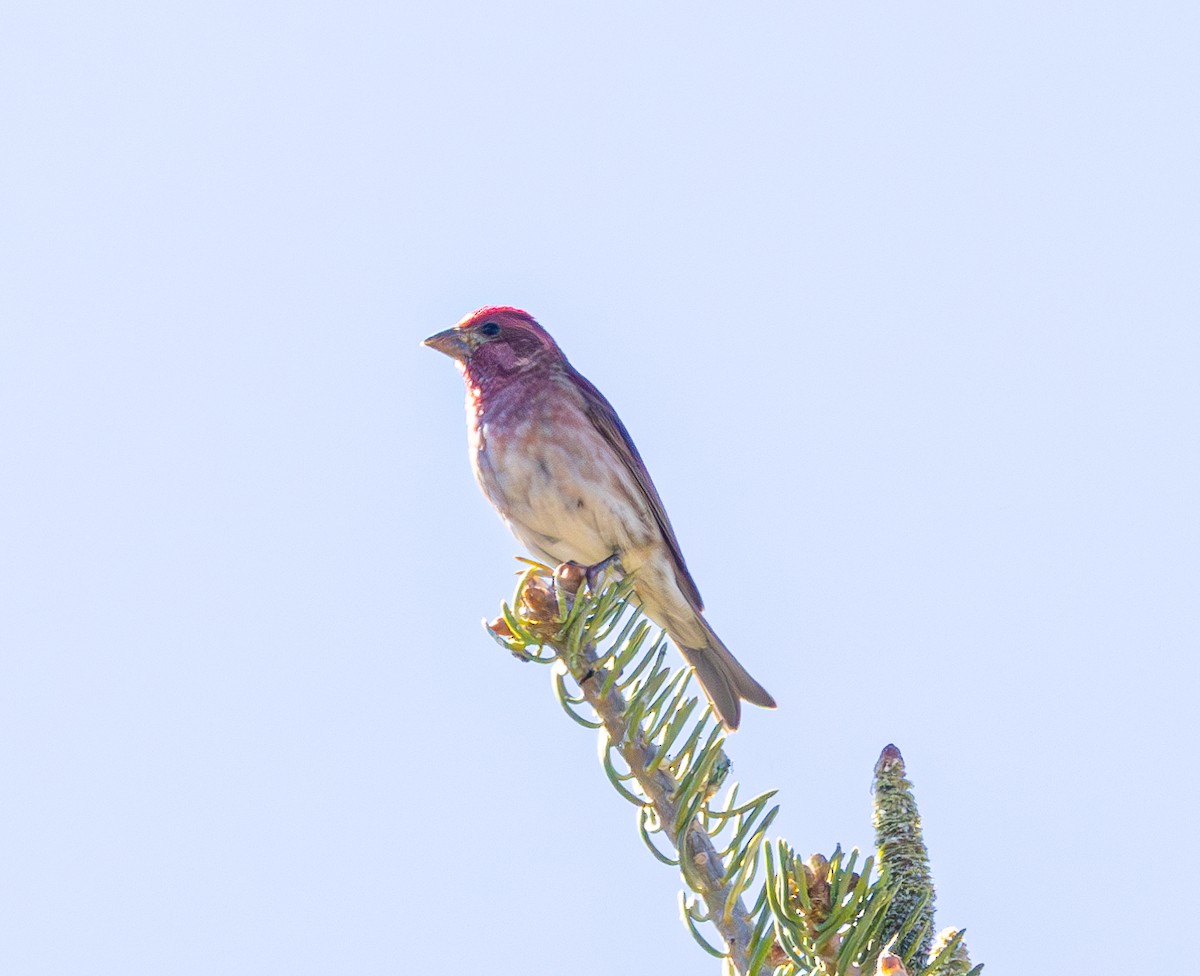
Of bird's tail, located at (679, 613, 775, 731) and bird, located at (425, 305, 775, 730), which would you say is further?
bird, located at (425, 305, 775, 730)

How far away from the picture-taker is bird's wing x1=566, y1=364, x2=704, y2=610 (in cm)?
644

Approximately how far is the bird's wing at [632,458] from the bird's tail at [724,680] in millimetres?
176

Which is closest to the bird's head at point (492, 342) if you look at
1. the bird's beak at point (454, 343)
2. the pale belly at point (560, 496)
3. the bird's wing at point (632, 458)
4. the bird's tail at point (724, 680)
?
the bird's beak at point (454, 343)

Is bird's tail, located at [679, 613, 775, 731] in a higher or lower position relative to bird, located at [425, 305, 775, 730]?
lower

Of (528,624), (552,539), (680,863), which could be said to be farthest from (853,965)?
(552,539)

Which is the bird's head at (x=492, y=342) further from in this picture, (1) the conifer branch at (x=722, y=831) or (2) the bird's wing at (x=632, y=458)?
(1) the conifer branch at (x=722, y=831)

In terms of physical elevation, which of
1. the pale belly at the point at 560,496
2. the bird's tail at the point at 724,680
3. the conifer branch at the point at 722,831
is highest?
the pale belly at the point at 560,496

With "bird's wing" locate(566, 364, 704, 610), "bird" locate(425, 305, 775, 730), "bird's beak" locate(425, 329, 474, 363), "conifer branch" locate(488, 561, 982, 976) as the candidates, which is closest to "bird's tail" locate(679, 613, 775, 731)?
"bird" locate(425, 305, 775, 730)

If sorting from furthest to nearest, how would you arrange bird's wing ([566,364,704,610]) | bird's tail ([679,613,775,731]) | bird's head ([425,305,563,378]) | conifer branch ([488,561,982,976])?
1. bird's head ([425,305,563,378])
2. bird's wing ([566,364,704,610])
3. bird's tail ([679,613,775,731])
4. conifer branch ([488,561,982,976])

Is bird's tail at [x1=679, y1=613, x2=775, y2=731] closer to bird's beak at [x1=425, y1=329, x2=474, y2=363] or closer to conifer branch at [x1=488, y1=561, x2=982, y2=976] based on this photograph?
bird's beak at [x1=425, y1=329, x2=474, y2=363]

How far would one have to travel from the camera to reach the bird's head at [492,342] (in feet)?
22.0

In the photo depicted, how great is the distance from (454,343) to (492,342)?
18 cm

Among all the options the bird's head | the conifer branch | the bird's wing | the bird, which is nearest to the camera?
the conifer branch

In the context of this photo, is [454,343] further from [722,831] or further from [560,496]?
[722,831]
